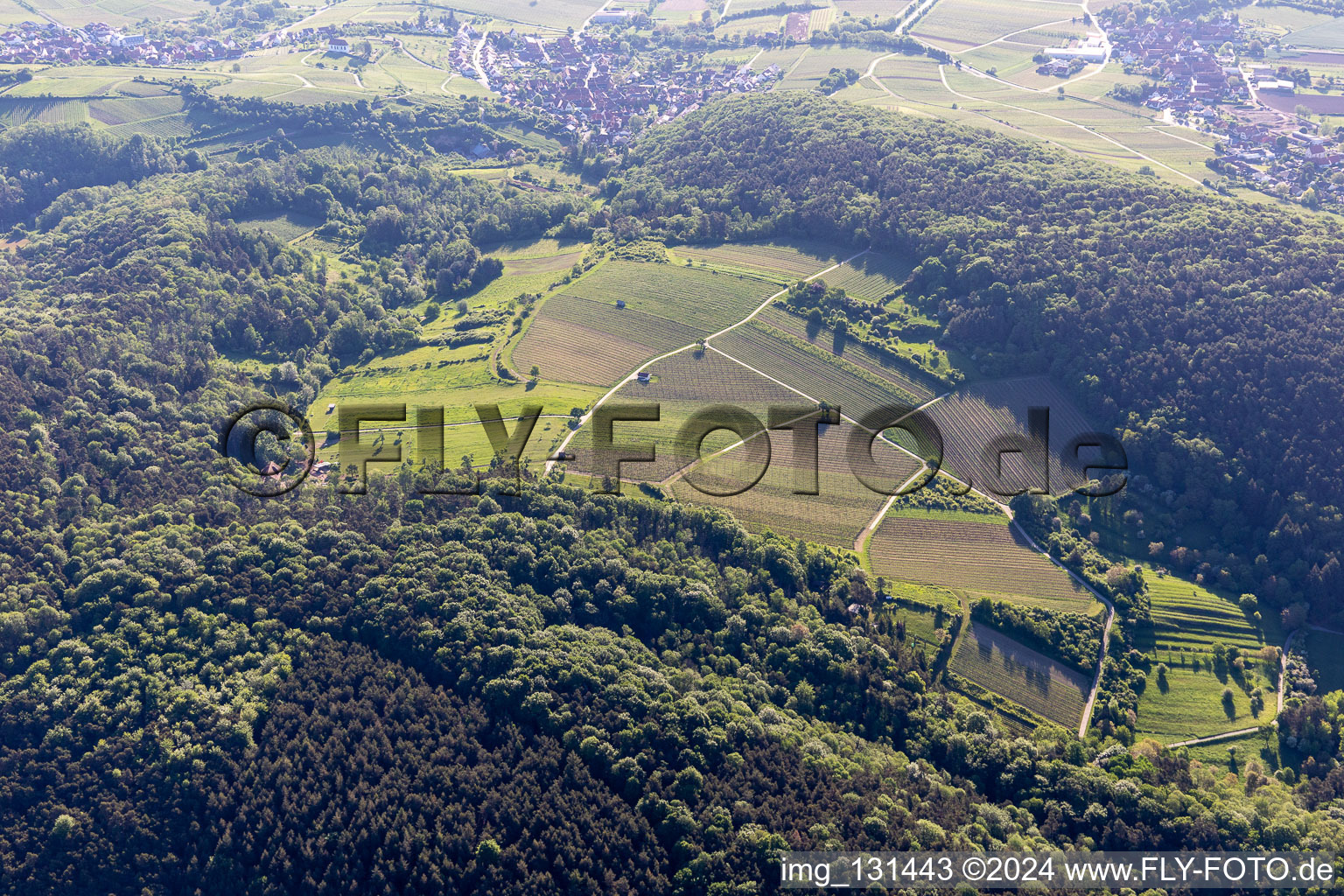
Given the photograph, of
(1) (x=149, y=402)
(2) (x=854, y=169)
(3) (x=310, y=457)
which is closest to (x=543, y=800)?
(3) (x=310, y=457)

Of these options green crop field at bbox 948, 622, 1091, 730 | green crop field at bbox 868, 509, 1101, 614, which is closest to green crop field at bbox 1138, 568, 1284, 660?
green crop field at bbox 868, 509, 1101, 614

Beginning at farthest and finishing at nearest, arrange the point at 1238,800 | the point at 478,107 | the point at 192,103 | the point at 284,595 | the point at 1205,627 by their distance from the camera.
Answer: the point at 478,107 < the point at 192,103 < the point at 1205,627 < the point at 284,595 < the point at 1238,800

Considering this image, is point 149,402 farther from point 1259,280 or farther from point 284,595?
point 1259,280

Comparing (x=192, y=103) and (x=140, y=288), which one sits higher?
(x=192, y=103)

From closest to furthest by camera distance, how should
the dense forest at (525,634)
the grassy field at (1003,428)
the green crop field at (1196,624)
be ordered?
the dense forest at (525,634), the green crop field at (1196,624), the grassy field at (1003,428)

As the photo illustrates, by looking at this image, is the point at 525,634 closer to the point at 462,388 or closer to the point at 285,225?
the point at 462,388

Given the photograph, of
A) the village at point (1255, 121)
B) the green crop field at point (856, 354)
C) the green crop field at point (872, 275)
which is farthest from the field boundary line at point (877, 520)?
the village at point (1255, 121)

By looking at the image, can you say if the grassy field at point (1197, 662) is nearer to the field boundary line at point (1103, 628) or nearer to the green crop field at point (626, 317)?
the field boundary line at point (1103, 628)
